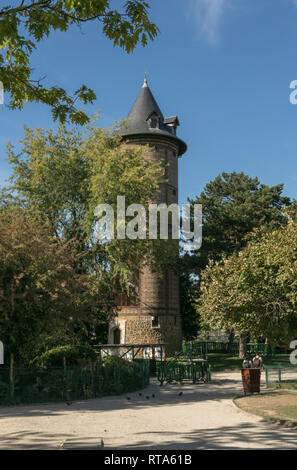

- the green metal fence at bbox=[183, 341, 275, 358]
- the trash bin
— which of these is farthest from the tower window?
the trash bin

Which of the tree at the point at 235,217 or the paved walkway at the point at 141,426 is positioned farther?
the tree at the point at 235,217

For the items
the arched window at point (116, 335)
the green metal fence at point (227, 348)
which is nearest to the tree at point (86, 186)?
the arched window at point (116, 335)

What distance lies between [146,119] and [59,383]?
106 feet

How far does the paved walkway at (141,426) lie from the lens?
10.7 meters

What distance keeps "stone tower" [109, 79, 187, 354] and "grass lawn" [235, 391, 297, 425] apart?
23115 millimetres

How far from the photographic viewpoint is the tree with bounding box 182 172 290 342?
44.6m

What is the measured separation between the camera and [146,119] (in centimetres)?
4644

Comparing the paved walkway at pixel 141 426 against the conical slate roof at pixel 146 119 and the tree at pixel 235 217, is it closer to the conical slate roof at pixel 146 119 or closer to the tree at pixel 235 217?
the tree at pixel 235 217

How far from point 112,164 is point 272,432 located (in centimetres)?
2189

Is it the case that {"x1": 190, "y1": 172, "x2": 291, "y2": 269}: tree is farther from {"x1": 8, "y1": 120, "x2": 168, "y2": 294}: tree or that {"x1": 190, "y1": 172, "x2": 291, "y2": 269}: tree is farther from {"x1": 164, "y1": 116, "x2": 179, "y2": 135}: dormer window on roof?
{"x1": 8, "y1": 120, "x2": 168, "y2": 294}: tree

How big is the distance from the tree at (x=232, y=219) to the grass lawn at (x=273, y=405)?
2441 cm

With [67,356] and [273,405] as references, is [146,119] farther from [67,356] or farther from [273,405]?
[273,405]

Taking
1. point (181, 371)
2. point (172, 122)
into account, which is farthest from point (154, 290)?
point (181, 371)

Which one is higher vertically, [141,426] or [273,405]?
[141,426]
